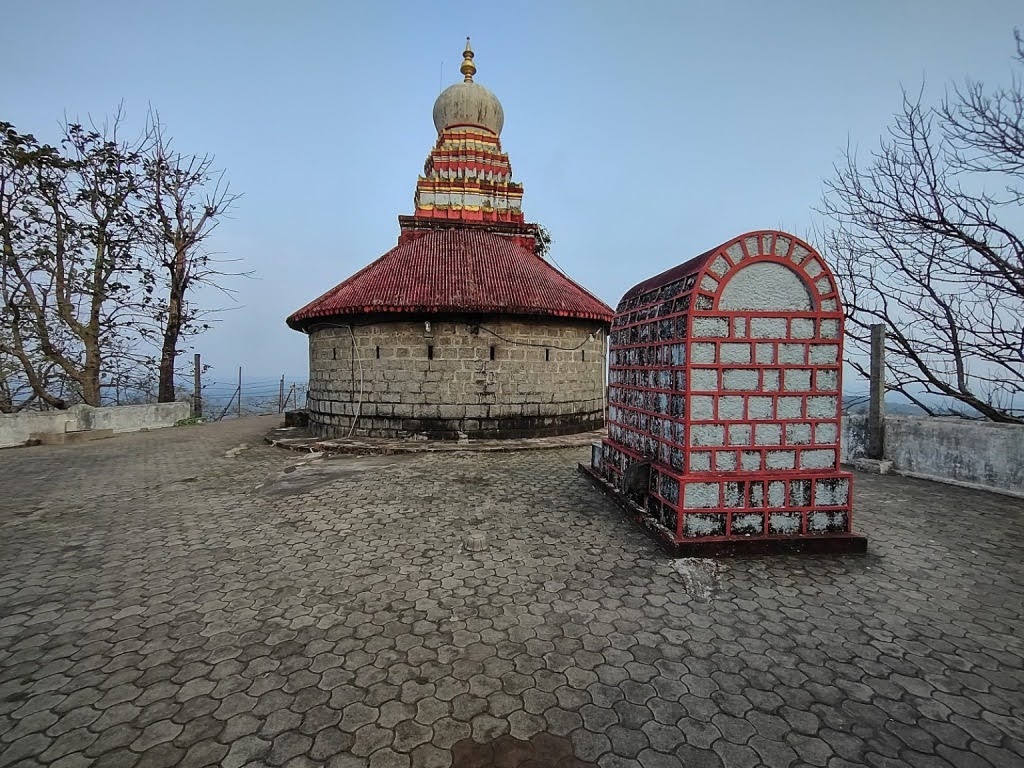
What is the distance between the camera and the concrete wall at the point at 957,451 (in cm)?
600

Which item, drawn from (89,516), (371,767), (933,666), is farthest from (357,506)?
(933,666)

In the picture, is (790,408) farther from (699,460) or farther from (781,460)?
(699,460)

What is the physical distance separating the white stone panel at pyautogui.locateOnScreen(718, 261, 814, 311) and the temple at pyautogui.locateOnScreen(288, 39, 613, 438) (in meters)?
6.41

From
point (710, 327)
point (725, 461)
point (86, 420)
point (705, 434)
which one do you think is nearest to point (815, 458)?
point (725, 461)

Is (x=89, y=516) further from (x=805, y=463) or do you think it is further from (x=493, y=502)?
(x=805, y=463)

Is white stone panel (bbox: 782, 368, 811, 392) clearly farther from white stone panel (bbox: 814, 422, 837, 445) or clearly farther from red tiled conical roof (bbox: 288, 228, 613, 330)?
red tiled conical roof (bbox: 288, 228, 613, 330)

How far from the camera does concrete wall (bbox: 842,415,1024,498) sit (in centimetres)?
600

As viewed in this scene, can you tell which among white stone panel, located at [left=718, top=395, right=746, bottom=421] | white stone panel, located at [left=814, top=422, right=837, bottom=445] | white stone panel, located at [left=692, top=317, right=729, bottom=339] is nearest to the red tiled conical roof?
white stone panel, located at [left=692, top=317, right=729, bottom=339]

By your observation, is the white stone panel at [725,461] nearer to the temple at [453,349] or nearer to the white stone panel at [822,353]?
the white stone panel at [822,353]

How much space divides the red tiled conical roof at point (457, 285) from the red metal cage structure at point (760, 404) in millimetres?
6417

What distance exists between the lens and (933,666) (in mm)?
2582

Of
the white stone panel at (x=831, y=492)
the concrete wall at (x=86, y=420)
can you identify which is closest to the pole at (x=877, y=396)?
the white stone panel at (x=831, y=492)

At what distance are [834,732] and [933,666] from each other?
1019 millimetres

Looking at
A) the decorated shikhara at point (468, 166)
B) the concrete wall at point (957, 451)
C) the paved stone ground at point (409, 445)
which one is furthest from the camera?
the decorated shikhara at point (468, 166)
